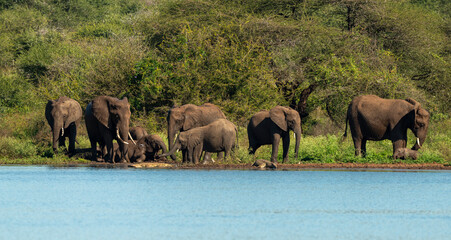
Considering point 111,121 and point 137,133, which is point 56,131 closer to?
point 111,121

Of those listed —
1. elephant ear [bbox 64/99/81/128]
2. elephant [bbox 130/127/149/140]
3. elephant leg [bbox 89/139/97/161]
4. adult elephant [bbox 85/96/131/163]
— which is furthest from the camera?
elephant ear [bbox 64/99/81/128]

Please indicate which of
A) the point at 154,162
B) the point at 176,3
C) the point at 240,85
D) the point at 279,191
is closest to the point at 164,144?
the point at 154,162

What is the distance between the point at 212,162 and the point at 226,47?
7.49 metres

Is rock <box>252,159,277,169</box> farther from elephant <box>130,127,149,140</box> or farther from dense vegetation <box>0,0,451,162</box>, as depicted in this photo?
elephant <box>130,127,149,140</box>

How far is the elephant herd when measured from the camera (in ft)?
82.3

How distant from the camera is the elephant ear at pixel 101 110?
1034 inches

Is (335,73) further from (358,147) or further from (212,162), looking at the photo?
(212,162)

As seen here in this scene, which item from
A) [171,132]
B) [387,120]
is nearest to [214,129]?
[171,132]

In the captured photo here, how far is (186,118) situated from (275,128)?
281 cm

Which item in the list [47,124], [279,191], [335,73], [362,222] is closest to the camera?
[362,222]

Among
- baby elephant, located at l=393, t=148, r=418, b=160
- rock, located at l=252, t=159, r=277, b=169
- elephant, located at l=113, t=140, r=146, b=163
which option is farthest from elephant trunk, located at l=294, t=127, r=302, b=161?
elephant, located at l=113, t=140, r=146, b=163

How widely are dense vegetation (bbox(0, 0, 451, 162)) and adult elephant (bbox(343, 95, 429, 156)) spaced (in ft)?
2.01

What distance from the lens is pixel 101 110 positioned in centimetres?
2634

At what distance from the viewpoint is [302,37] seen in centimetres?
3678
